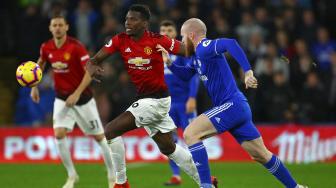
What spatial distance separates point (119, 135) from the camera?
9.63 metres

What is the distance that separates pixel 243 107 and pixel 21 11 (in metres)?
12.7

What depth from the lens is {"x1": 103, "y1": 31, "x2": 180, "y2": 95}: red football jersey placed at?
31.7 ft

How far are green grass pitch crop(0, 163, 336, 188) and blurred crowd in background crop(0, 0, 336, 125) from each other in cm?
198

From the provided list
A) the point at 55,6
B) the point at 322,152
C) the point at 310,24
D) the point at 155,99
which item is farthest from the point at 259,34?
the point at 155,99

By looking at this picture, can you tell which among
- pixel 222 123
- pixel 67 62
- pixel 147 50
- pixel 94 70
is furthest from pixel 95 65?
pixel 67 62

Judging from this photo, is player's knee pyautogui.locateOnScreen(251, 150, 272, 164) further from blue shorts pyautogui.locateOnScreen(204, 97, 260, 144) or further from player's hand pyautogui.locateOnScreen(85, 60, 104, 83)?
player's hand pyautogui.locateOnScreen(85, 60, 104, 83)

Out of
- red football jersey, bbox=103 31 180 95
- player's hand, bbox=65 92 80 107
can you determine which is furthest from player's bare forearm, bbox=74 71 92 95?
red football jersey, bbox=103 31 180 95

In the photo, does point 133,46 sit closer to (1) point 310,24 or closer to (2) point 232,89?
(2) point 232,89

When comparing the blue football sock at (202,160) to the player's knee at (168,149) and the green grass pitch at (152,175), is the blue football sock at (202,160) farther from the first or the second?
the green grass pitch at (152,175)

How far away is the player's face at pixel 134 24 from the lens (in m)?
9.59

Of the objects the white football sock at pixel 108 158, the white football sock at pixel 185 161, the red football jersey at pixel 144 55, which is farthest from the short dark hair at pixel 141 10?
the white football sock at pixel 108 158

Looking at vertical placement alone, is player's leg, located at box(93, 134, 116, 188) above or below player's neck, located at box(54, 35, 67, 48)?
below

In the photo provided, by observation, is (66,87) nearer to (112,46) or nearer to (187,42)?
(112,46)

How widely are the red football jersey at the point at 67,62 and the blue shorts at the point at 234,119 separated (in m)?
3.20
